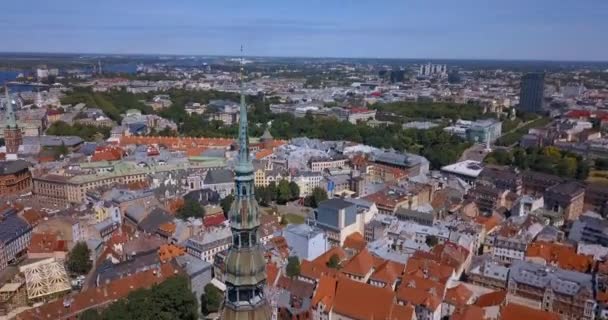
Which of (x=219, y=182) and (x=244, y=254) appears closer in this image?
(x=244, y=254)

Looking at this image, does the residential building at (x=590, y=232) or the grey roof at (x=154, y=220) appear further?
the grey roof at (x=154, y=220)

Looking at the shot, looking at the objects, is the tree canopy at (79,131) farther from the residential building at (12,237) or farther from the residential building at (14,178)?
the residential building at (12,237)

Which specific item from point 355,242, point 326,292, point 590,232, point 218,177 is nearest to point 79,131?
point 218,177

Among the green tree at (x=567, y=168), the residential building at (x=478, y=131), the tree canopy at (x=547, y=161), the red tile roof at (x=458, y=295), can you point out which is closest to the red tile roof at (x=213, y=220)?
the red tile roof at (x=458, y=295)

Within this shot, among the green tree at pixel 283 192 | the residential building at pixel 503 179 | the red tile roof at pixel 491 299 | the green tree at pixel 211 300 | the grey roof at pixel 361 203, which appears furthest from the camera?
the residential building at pixel 503 179

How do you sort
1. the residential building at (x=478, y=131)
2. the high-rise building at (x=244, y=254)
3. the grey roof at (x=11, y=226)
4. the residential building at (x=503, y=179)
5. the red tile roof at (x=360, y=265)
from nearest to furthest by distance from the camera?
the high-rise building at (x=244, y=254)
the red tile roof at (x=360, y=265)
the grey roof at (x=11, y=226)
the residential building at (x=503, y=179)
the residential building at (x=478, y=131)

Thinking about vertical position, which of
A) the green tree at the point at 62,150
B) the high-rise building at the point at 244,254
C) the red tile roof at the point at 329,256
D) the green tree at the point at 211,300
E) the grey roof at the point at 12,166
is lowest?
the green tree at the point at 211,300

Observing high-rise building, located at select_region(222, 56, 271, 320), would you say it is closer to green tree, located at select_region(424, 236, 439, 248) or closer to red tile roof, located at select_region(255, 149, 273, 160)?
green tree, located at select_region(424, 236, 439, 248)

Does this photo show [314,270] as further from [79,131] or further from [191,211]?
[79,131]
